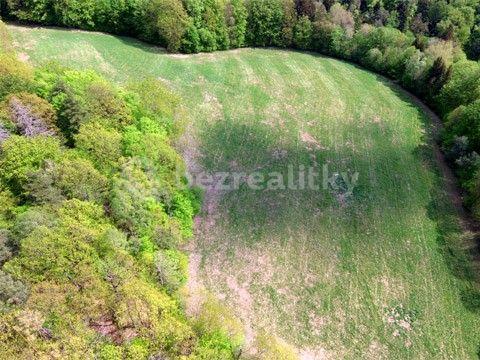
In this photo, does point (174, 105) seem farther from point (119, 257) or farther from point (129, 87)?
point (119, 257)

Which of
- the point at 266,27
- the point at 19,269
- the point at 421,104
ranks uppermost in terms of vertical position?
the point at 19,269

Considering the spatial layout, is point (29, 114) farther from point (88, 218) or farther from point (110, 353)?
point (110, 353)

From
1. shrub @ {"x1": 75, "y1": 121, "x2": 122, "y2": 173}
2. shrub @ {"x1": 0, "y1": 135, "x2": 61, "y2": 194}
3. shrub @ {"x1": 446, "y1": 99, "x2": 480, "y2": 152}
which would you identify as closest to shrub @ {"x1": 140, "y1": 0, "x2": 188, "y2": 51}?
shrub @ {"x1": 75, "y1": 121, "x2": 122, "y2": 173}

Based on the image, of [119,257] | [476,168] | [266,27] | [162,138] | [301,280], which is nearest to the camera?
[119,257]

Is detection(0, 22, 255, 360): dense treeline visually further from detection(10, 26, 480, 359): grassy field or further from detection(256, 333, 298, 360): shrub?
detection(10, 26, 480, 359): grassy field

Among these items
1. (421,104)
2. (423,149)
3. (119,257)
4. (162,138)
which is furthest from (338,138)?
(119,257)

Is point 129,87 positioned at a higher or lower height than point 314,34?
higher
